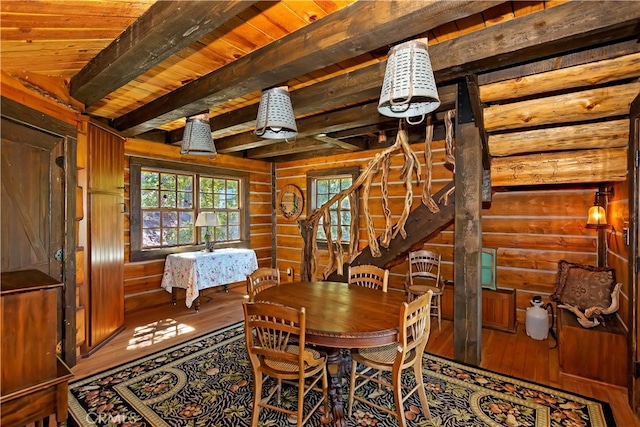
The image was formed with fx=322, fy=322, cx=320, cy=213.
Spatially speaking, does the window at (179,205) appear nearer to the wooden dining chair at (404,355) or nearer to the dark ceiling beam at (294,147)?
the dark ceiling beam at (294,147)

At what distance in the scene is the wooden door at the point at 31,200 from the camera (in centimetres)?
215

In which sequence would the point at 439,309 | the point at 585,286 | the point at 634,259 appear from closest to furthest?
1. the point at 634,259
2. the point at 585,286
3. the point at 439,309

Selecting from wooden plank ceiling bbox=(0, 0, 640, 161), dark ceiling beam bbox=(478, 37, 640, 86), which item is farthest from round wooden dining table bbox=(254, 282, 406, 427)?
dark ceiling beam bbox=(478, 37, 640, 86)

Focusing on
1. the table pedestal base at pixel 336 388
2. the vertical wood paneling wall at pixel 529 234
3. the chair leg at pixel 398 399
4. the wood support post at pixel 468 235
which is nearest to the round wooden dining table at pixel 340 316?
the table pedestal base at pixel 336 388

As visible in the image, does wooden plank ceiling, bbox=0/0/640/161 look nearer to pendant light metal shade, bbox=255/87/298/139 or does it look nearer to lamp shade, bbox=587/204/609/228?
pendant light metal shade, bbox=255/87/298/139

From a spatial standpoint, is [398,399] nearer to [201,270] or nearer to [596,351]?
[596,351]

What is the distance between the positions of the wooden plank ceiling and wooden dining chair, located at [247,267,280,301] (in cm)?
155

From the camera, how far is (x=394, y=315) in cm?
219

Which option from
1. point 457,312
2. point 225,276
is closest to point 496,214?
point 457,312

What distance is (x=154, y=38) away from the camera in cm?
181

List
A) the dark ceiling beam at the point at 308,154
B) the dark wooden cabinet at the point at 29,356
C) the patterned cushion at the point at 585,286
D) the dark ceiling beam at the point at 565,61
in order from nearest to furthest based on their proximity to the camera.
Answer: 1. the dark wooden cabinet at the point at 29,356
2. the dark ceiling beam at the point at 565,61
3. the patterned cushion at the point at 585,286
4. the dark ceiling beam at the point at 308,154

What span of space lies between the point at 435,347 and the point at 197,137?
125 inches

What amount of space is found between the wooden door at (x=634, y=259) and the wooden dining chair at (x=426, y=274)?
1870 mm

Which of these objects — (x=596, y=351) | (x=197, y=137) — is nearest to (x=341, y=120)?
(x=197, y=137)
